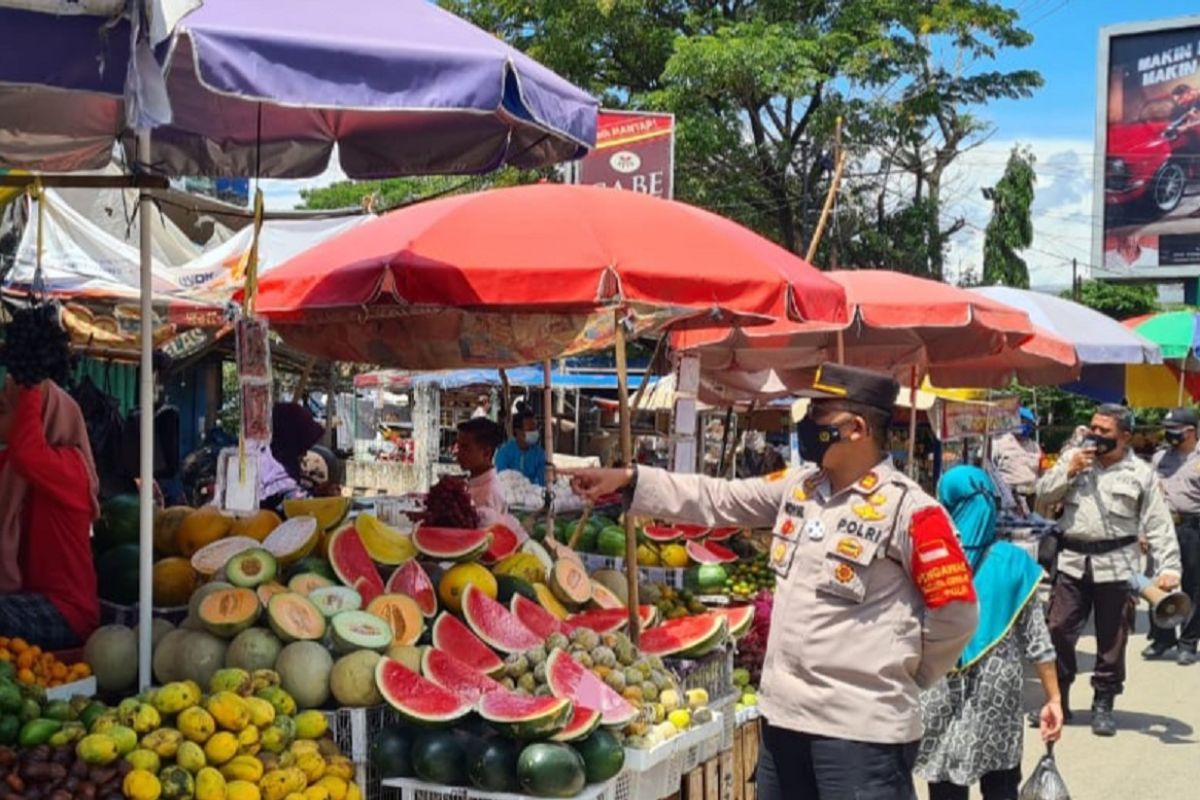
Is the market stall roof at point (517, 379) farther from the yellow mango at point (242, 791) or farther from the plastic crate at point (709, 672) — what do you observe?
the yellow mango at point (242, 791)

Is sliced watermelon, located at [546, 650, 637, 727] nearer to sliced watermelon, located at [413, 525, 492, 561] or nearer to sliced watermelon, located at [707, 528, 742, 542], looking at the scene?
sliced watermelon, located at [413, 525, 492, 561]

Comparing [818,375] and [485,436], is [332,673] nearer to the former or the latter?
[818,375]

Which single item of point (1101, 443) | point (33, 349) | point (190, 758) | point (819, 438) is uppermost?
point (33, 349)

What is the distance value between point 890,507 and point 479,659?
2.01 metres

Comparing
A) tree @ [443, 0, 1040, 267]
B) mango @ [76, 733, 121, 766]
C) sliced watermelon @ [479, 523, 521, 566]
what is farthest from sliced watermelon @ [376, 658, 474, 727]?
tree @ [443, 0, 1040, 267]

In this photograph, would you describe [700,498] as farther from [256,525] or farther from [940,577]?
[256,525]

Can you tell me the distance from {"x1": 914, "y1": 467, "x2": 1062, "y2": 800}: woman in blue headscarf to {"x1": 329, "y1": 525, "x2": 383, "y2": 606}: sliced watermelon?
2.44 metres

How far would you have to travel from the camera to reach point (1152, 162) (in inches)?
1866

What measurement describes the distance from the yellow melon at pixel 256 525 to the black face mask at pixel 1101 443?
19.1 ft

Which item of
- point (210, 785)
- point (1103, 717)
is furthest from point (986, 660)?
point (1103, 717)

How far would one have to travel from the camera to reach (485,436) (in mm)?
7441

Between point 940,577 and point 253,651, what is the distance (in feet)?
8.08

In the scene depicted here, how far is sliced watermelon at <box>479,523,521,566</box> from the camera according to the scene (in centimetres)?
589

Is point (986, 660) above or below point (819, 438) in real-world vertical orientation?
below
